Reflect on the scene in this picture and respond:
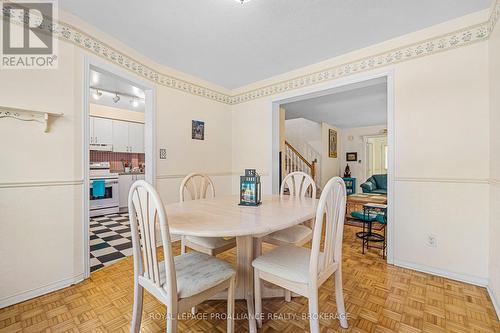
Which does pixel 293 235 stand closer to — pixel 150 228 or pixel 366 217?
pixel 150 228

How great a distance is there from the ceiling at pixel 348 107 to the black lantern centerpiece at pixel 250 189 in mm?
1856

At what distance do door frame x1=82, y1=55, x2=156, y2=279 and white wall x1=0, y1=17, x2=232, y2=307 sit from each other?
0.11 feet

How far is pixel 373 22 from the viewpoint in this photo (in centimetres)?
204

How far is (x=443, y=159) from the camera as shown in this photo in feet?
6.81

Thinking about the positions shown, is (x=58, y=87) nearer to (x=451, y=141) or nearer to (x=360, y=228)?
(x=451, y=141)

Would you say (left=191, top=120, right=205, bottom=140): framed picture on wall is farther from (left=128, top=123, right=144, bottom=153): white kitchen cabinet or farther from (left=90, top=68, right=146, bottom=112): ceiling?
(left=128, top=123, right=144, bottom=153): white kitchen cabinet

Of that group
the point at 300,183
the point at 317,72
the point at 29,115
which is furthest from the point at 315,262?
the point at 317,72

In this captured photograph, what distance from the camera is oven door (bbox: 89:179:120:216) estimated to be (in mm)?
4160

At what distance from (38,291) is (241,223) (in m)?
1.88

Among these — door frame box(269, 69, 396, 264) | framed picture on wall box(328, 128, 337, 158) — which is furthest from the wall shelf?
framed picture on wall box(328, 128, 337, 158)

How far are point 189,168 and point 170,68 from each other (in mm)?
1409

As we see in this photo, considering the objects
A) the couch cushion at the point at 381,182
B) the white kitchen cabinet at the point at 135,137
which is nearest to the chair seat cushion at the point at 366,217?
the couch cushion at the point at 381,182

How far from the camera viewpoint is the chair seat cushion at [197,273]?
111 centimetres

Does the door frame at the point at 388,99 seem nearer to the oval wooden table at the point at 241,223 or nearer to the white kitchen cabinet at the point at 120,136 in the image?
the oval wooden table at the point at 241,223
